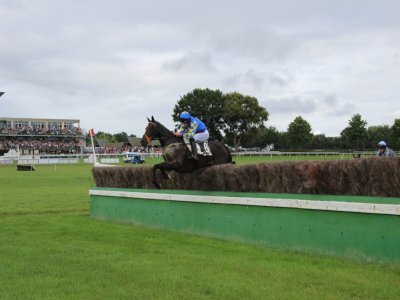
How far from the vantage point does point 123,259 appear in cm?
740

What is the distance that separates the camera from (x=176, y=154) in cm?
1050

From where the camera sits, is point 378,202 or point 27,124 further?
point 27,124

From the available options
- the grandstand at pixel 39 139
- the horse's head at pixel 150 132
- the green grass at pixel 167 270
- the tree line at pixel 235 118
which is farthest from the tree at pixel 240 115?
the green grass at pixel 167 270

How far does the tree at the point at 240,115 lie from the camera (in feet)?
260

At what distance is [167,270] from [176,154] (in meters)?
4.13

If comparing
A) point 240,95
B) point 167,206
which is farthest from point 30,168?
point 240,95

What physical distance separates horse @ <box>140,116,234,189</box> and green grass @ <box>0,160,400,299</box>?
1345 millimetres

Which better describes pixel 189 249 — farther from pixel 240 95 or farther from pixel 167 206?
pixel 240 95

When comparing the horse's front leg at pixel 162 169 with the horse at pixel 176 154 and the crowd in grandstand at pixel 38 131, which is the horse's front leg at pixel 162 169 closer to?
the horse at pixel 176 154

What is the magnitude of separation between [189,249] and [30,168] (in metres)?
37.0

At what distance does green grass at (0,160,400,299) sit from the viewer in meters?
5.54

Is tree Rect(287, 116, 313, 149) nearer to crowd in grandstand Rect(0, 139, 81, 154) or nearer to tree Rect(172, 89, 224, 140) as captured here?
tree Rect(172, 89, 224, 140)

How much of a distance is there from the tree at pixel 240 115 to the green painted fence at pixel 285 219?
224 ft

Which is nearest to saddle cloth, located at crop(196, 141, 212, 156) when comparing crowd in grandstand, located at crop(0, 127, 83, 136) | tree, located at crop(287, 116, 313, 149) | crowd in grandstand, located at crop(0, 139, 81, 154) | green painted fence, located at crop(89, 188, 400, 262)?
green painted fence, located at crop(89, 188, 400, 262)
